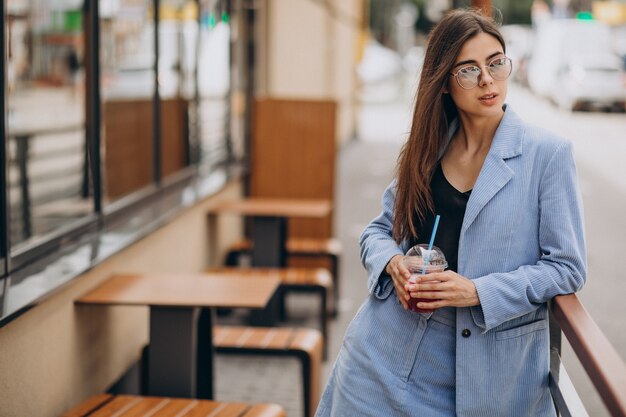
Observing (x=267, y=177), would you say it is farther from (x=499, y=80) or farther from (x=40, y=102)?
(x=40, y=102)

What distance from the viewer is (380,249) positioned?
262 centimetres

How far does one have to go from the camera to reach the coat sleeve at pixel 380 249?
2566 millimetres

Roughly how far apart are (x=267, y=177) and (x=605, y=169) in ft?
31.0

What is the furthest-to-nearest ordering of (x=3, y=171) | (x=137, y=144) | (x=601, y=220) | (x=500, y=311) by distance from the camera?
(x=601, y=220) → (x=137, y=144) → (x=3, y=171) → (x=500, y=311)

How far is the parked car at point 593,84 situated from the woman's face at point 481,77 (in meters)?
26.4

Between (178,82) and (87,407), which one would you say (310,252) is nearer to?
(178,82)

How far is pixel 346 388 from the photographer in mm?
2553

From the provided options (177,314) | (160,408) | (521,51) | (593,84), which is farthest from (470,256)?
(521,51)

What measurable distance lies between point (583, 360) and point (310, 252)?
5.03 metres

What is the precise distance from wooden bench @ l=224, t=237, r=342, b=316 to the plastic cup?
14.2 feet

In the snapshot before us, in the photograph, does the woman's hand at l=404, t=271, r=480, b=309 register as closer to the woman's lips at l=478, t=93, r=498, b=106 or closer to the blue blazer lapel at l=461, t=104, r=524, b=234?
the blue blazer lapel at l=461, t=104, r=524, b=234

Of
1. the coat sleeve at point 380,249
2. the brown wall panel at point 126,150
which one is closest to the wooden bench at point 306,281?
the brown wall panel at point 126,150

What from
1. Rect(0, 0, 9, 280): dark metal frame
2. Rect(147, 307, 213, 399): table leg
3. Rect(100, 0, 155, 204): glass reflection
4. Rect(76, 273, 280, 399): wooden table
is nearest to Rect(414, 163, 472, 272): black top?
Rect(76, 273, 280, 399): wooden table

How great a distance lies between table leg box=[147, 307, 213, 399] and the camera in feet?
12.3
